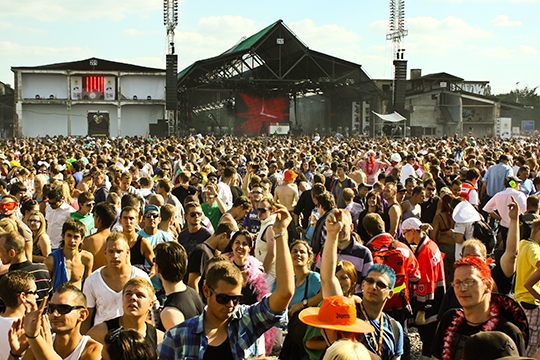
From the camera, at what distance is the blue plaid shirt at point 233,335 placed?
9.45 ft

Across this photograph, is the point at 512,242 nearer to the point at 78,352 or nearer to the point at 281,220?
the point at 281,220

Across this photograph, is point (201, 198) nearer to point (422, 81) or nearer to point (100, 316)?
point (100, 316)

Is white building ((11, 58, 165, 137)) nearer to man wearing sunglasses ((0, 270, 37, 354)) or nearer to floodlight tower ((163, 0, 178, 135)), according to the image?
floodlight tower ((163, 0, 178, 135))

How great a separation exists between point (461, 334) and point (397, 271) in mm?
1449

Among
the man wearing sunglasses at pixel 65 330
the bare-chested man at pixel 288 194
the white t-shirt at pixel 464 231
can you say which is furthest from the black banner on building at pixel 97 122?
the man wearing sunglasses at pixel 65 330

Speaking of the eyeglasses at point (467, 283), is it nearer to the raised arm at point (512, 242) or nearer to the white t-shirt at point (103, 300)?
the raised arm at point (512, 242)

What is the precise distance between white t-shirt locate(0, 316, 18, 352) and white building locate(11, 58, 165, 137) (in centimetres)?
4012

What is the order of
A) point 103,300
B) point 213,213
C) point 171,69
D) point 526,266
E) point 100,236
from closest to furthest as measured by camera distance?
point 103,300
point 526,266
point 100,236
point 213,213
point 171,69

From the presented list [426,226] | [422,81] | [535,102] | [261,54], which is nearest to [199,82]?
[261,54]

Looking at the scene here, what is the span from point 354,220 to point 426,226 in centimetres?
205

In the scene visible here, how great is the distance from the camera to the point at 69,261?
4.66m

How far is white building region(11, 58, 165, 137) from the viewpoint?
42094 millimetres

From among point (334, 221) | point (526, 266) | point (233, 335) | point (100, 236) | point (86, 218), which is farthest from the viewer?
point (86, 218)

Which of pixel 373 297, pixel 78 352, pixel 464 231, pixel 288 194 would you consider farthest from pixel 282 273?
pixel 288 194
